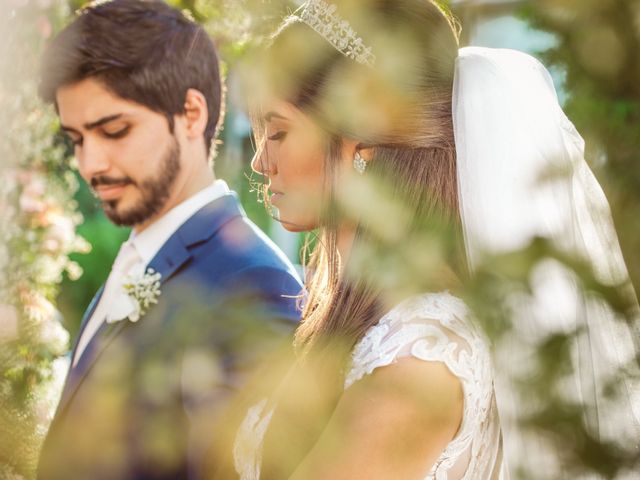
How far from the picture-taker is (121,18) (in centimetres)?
237

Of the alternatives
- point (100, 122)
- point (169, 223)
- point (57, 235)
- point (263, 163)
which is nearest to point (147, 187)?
point (169, 223)

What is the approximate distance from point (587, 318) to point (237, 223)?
2.11 meters

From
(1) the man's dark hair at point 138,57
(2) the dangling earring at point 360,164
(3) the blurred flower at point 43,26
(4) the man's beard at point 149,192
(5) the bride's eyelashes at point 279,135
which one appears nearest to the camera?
(3) the blurred flower at point 43,26

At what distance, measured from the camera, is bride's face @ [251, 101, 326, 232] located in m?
1.60

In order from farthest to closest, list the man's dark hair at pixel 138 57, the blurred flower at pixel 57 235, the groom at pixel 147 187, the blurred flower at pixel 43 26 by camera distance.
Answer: the blurred flower at pixel 57 235 → the man's dark hair at pixel 138 57 → the groom at pixel 147 187 → the blurred flower at pixel 43 26

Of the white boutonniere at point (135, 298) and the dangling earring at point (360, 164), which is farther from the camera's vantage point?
the white boutonniere at point (135, 298)

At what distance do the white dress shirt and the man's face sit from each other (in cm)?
5

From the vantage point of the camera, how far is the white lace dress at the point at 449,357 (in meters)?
1.43

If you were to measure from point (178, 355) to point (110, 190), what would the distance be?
1.53 metres

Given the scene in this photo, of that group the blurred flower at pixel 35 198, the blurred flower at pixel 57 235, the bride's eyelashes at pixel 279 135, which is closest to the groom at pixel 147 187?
the bride's eyelashes at pixel 279 135

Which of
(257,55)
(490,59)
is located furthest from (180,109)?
(257,55)

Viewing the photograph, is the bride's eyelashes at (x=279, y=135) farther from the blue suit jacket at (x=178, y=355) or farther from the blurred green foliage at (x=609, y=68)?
the blurred green foliage at (x=609, y=68)

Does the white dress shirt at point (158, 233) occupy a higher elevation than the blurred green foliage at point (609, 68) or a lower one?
lower

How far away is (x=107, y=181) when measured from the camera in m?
2.42
